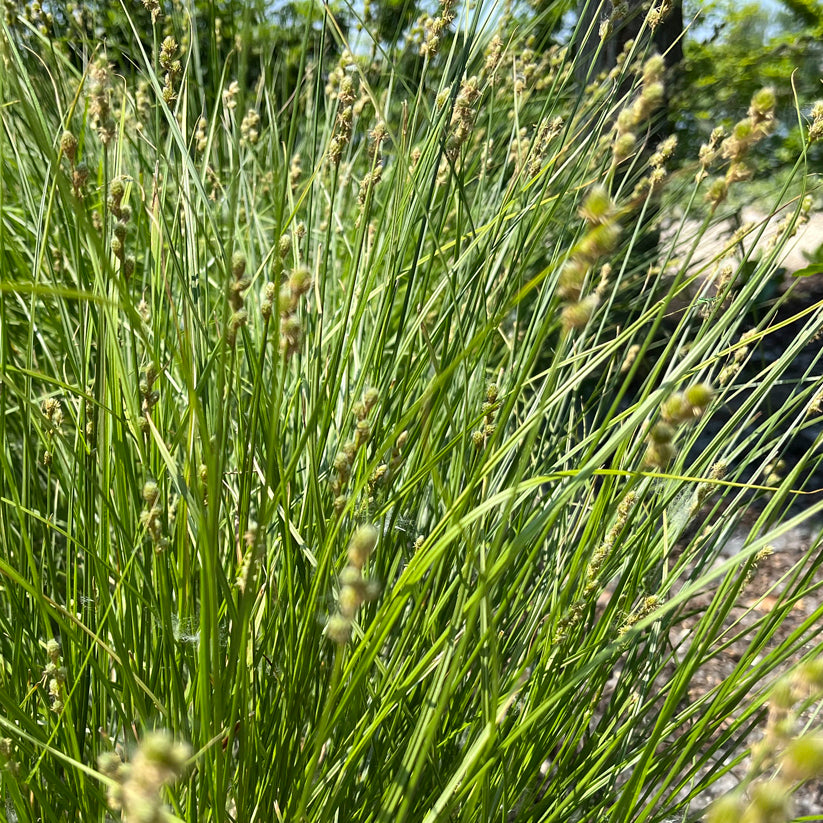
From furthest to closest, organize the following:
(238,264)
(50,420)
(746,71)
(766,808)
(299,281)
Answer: (746,71)
(50,420)
(238,264)
(299,281)
(766,808)

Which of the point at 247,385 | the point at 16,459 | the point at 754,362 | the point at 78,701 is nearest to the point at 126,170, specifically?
the point at 16,459

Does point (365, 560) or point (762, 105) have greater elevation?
point (762, 105)

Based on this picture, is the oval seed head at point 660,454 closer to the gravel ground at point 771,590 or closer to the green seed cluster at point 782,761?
the green seed cluster at point 782,761

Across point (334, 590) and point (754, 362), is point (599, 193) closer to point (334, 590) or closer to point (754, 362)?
point (334, 590)

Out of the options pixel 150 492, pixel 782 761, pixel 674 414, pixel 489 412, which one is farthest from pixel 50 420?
pixel 782 761

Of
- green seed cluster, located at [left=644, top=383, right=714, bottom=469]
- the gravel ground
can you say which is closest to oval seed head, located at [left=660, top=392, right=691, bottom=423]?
green seed cluster, located at [left=644, top=383, right=714, bottom=469]

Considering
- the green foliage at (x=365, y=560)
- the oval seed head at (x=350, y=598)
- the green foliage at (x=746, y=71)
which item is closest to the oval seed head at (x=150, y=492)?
the green foliage at (x=365, y=560)

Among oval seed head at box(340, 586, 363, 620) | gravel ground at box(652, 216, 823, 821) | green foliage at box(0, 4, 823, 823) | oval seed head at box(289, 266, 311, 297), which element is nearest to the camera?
oval seed head at box(340, 586, 363, 620)

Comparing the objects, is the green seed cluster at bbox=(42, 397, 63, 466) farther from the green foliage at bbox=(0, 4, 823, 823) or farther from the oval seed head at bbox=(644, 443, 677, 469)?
the oval seed head at bbox=(644, 443, 677, 469)

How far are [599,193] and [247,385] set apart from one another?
100 centimetres

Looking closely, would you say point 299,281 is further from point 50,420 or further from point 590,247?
point 50,420

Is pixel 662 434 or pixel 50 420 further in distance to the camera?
pixel 50 420

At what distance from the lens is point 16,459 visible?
7.14 feet

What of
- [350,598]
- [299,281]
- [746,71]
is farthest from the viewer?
[746,71]
